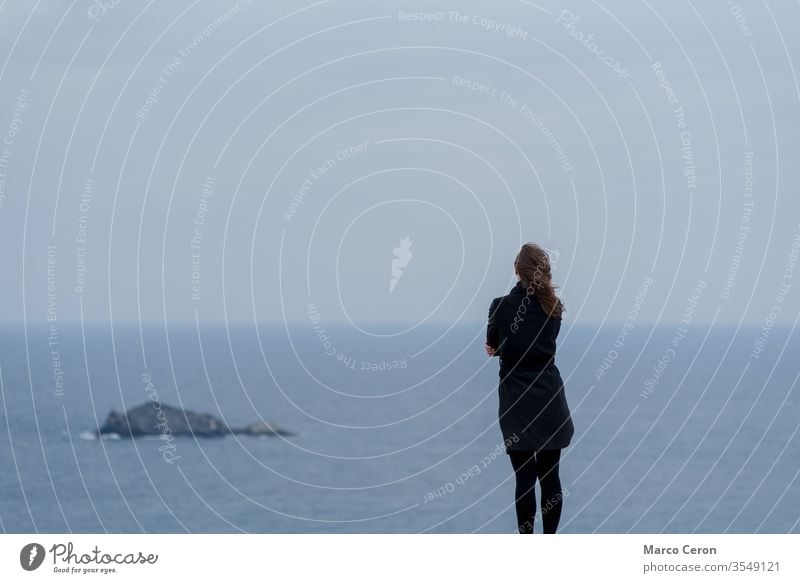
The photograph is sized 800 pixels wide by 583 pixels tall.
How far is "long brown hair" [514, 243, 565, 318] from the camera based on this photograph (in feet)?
27.2

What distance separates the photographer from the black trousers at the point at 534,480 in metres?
8.48

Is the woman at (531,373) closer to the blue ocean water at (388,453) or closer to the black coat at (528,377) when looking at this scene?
the black coat at (528,377)

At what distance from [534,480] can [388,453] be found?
5834cm

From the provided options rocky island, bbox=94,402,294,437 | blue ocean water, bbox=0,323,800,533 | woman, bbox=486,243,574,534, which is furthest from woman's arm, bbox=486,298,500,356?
rocky island, bbox=94,402,294,437

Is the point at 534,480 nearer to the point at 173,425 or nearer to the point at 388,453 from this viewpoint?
the point at 388,453

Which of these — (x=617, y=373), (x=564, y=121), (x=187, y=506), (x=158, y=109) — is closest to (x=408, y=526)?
(x=187, y=506)

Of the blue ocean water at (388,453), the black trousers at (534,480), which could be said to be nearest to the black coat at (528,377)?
the black trousers at (534,480)

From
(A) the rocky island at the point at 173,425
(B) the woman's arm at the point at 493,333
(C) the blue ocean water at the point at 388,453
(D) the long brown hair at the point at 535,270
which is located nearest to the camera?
(D) the long brown hair at the point at 535,270

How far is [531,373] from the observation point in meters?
8.39

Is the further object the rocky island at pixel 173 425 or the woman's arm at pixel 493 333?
the rocky island at pixel 173 425

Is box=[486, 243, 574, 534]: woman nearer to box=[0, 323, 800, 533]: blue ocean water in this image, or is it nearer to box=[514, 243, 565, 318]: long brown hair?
box=[514, 243, 565, 318]: long brown hair

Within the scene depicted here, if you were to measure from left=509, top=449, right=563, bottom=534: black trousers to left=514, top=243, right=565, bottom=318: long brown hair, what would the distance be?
105 cm

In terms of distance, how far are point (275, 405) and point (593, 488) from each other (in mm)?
35929

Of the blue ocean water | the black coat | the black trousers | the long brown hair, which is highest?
the long brown hair
